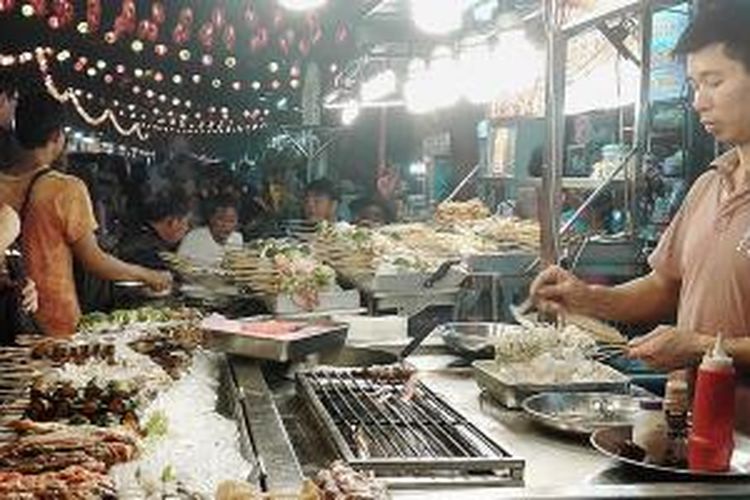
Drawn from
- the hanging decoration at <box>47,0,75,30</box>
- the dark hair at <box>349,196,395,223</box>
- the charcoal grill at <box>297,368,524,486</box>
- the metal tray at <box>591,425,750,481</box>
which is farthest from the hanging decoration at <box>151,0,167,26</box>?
the metal tray at <box>591,425,750,481</box>

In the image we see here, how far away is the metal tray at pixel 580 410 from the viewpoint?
3422mm

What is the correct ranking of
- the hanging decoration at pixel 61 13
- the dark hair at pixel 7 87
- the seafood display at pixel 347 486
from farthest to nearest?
the hanging decoration at pixel 61 13
the dark hair at pixel 7 87
the seafood display at pixel 347 486

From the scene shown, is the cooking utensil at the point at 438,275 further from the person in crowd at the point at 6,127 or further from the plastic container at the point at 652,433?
the plastic container at the point at 652,433

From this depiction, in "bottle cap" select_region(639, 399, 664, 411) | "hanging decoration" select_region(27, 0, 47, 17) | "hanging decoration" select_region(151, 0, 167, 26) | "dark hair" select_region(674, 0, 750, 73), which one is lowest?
"bottle cap" select_region(639, 399, 664, 411)

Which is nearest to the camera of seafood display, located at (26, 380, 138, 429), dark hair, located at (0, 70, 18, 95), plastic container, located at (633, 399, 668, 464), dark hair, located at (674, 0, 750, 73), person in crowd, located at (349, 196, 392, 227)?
plastic container, located at (633, 399, 668, 464)

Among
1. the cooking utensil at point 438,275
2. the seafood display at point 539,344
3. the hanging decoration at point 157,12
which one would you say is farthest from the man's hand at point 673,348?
the hanging decoration at point 157,12

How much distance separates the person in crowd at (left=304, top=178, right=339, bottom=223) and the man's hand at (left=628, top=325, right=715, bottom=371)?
8527 mm

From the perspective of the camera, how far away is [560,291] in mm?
4238

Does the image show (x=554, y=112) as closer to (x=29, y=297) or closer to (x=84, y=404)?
(x=84, y=404)

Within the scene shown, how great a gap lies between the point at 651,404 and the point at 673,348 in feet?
0.84

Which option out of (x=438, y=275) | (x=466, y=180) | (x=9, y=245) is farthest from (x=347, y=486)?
(x=466, y=180)

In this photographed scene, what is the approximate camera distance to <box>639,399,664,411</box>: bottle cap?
3543 mm

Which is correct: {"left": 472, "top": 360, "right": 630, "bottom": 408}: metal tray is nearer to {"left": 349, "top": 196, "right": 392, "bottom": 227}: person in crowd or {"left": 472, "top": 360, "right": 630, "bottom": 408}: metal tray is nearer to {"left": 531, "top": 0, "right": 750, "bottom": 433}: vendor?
{"left": 531, "top": 0, "right": 750, "bottom": 433}: vendor

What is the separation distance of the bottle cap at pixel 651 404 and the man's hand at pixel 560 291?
669 mm
